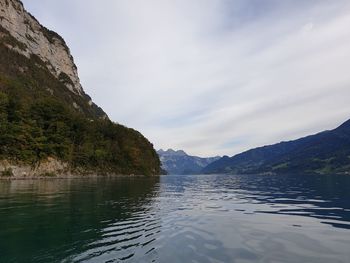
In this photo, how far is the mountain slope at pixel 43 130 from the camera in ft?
350

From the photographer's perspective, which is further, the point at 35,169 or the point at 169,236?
the point at 35,169

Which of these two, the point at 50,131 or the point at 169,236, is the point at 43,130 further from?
the point at 169,236

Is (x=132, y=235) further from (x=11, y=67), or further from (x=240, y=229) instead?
(x=11, y=67)

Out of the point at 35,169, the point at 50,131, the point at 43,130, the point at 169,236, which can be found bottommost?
the point at 169,236

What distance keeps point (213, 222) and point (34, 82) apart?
165 meters

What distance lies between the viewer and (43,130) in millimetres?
121062

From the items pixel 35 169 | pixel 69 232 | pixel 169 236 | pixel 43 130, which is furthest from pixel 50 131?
pixel 169 236

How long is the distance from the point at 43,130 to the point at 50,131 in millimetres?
3584

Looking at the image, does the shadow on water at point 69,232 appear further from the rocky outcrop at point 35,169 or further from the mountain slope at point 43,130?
the mountain slope at point 43,130

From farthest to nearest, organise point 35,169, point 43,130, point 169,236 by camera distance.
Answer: point 43,130 → point 35,169 → point 169,236

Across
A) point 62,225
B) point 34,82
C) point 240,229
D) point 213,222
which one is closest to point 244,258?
point 240,229

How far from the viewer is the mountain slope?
10662 cm

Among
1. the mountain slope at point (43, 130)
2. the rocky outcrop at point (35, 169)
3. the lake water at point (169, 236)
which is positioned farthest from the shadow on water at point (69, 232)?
the mountain slope at point (43, 130)

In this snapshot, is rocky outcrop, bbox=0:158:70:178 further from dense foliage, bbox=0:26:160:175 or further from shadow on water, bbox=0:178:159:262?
shadow on water, bbox=0:178:159:262
